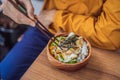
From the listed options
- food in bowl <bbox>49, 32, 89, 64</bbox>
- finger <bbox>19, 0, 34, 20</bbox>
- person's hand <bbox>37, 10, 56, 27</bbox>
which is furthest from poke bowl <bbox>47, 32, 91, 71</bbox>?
person's hand <bbox>37, 10, 56, 27</bbox>

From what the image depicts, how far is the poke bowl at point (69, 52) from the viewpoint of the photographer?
745mm

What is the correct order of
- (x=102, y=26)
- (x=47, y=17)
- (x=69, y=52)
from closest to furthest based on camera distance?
(x=69, y=52)
(x=102, y=26)
(x=47, y=17)

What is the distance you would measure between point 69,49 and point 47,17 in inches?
12.3

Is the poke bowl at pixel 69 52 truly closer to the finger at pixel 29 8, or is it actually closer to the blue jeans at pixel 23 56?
the finger at pixel 29 8

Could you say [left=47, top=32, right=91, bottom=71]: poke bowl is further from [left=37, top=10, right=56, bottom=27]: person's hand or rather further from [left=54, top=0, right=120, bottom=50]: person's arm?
[left=37, top=10, right=56, bottom=27]: person's hand

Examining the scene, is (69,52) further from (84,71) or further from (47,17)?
(47,17)

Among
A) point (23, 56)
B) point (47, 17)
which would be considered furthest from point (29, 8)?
point (23, 56)

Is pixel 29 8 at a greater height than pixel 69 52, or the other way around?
pixel 29 8

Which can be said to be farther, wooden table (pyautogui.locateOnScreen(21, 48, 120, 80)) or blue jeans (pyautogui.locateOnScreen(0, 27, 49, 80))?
blue jeans (pyautogui.locateOnScreen(0, 27, 49, 80))

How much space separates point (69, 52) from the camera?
764 millimetres

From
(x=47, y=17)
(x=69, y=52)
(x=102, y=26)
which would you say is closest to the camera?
(x=69, y=52)

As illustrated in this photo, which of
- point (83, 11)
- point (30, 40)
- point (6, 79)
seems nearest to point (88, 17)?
point (83, 11)

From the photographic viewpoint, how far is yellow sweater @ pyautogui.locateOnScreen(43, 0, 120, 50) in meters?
0.87

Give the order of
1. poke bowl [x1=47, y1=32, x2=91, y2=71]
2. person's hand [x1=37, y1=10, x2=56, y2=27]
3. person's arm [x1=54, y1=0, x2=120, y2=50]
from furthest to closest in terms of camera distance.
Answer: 1. person's hand [x1=37, y1=10, x2=56, y2=27]
2. person's arm [x1=54, y1=0, x2=120, y2=50]
3. poke bowl [x1=47, y1=32, x2=91, y2=71]
